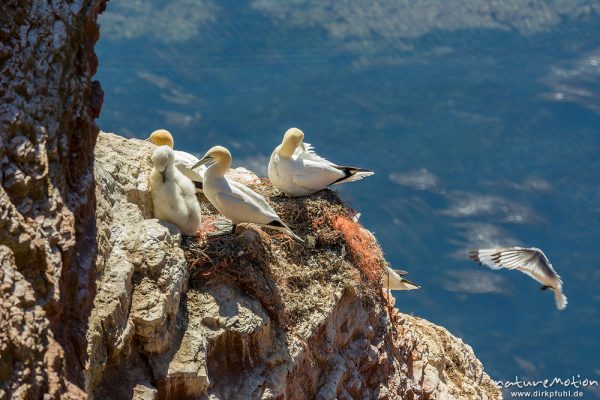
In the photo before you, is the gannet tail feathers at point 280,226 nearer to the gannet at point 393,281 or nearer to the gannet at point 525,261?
the gannet at point 393,281

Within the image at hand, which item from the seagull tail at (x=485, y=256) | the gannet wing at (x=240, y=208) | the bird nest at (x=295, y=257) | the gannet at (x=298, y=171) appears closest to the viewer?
the bird nest at (x=295, y=257)

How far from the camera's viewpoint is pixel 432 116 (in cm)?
2473

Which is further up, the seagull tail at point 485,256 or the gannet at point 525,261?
the seagull tail at point 485,256

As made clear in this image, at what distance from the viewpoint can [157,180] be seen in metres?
7.55

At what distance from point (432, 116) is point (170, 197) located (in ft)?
58.3

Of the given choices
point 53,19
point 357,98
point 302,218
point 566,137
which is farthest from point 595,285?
point 53,19

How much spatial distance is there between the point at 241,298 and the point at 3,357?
9.66 ft

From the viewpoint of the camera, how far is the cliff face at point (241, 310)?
20.8ft

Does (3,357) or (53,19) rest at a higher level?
(53,19)

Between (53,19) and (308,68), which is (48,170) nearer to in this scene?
(53,19)

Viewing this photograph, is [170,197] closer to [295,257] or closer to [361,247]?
[295,257]

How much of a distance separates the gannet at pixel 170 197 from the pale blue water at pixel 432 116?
13.6 meters

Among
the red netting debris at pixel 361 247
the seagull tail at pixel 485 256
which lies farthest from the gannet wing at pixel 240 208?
the seagull tail at pixel 485 256

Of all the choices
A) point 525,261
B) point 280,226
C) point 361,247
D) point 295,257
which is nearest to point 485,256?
point 525,261
